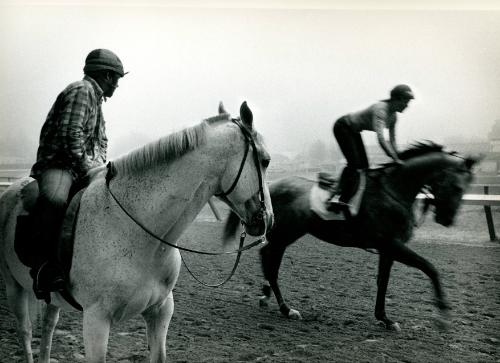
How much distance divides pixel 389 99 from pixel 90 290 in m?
2.54

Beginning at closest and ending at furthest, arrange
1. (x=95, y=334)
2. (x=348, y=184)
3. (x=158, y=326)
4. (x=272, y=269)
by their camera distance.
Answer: (x=95, y=334), (x=158, y=326), (x=348, y=184), (x=272, y=269)

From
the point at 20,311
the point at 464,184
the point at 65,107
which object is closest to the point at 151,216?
the point at 65,107

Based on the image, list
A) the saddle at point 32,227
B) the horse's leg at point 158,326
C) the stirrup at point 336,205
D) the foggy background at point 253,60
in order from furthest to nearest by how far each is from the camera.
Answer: the stirrup at point 336,205 → the foggy background at point 253,60 → the horse's leg at point 158,326 → the saddle at point 32,227

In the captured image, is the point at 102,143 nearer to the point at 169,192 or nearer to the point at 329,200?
the point at 169,192

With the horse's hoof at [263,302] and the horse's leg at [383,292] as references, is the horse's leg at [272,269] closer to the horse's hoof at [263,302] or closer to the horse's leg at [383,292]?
the horse's hoof at [263,302]

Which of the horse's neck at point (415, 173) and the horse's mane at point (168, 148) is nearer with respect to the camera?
the horse's mane at point (168, 148)

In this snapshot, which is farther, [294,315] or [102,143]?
[294,315]

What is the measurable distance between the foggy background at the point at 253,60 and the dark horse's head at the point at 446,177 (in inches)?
8.9

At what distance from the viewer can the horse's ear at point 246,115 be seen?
5.89ft

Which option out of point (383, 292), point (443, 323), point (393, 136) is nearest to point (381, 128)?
point (393, 136)

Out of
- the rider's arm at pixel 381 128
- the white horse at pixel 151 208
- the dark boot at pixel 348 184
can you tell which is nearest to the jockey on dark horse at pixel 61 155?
the white horse at pixel 151 208

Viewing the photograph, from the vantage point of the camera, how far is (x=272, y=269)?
12.7 ft

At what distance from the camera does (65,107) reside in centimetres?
198

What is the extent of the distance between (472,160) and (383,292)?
119 cm
